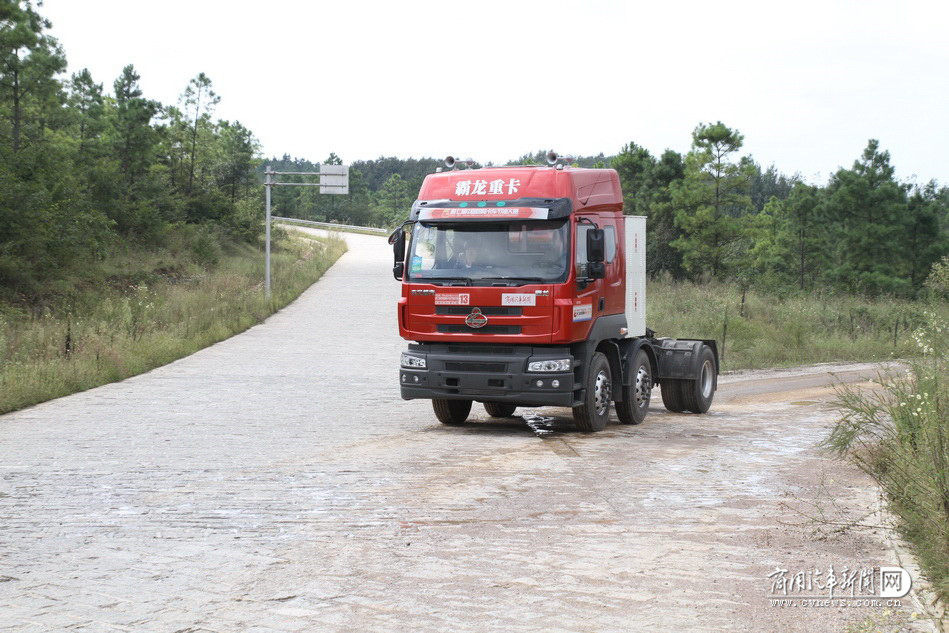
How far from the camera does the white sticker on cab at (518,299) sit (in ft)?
39.7

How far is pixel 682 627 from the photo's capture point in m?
5.48

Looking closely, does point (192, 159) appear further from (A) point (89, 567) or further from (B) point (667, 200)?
(A) point (89, 567)

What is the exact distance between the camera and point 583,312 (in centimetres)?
1234

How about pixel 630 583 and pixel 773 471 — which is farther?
pixel 773 471

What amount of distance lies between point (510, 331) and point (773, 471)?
3513mm

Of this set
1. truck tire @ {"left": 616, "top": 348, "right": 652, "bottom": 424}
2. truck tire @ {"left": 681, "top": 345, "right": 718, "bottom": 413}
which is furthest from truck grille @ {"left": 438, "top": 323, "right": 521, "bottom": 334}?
truck tire @ {"left": 681, "top": 345, "right": 718, "bottom": 413}

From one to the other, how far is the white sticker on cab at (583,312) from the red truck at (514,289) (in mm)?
12

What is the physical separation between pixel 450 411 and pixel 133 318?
1457cm

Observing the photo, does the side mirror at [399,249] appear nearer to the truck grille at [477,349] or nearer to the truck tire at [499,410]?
the truck grille at [477,349]

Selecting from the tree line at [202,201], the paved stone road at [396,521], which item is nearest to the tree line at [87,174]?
the tree line at [202,201]

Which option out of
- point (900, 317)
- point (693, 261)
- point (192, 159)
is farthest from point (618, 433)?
point (192, 159)

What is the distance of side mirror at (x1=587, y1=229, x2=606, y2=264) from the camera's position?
12078 mm

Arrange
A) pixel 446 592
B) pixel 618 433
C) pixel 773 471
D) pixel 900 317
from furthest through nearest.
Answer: pixel 900 317
pixel 618 433
pixel 773 471
pixel 446 592

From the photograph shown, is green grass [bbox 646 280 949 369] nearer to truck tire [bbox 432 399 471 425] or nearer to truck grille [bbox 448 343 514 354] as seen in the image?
truck tire [bbox 432 399 471 425]
